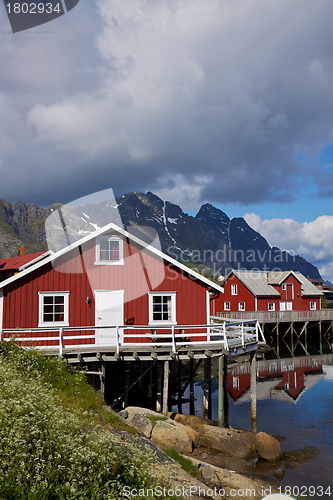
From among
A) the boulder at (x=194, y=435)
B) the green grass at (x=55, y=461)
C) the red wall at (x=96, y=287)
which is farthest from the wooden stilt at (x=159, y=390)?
the green grass at (x=55, y=461)

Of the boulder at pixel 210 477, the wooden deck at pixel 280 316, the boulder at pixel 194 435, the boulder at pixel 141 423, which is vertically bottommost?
the boulder at pixel 194 435

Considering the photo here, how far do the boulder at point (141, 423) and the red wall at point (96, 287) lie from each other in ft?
20.0

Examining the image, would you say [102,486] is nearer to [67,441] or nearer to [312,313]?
[67,441]

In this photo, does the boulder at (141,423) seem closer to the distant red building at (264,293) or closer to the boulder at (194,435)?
the boulder at (194,435)

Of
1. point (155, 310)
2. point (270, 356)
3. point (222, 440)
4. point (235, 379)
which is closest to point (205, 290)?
point (155, 310)

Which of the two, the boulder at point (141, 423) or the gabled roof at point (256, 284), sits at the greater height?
the gabled roof at point (256, 284)

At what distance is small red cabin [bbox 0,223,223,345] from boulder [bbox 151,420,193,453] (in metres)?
5.96

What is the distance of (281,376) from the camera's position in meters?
30.8

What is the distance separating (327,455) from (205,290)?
8969 millimetres

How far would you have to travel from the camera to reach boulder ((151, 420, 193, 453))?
12258mm

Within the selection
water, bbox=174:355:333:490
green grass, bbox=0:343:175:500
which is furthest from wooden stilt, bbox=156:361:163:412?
green grass, bbox=0:343:175:500

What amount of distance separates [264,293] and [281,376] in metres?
20.3

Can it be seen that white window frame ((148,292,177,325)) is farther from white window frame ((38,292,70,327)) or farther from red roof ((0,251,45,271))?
red roof ((0,251,45,271))

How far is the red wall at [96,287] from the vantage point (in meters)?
17.3
